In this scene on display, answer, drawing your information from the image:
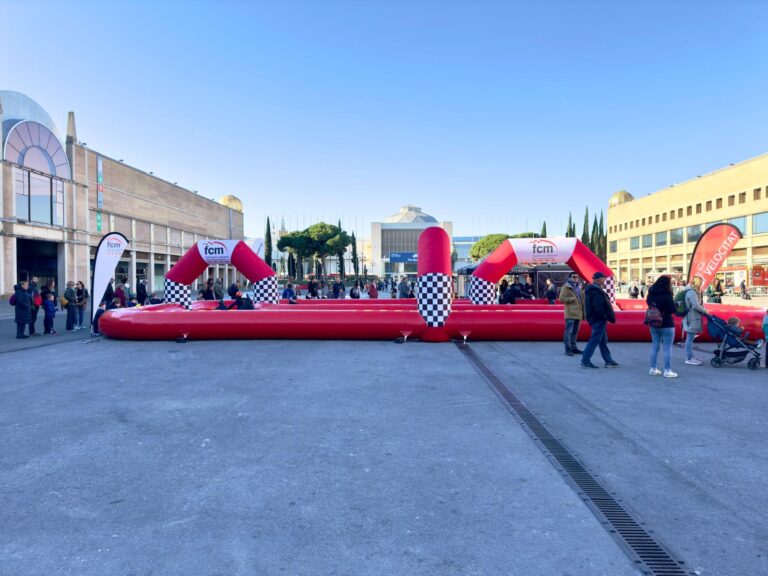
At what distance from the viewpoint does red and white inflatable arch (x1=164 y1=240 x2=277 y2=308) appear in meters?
15.2

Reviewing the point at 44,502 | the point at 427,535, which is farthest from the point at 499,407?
the point at 44,502

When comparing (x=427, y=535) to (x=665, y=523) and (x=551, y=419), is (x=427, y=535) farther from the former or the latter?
(x=551, y=419)

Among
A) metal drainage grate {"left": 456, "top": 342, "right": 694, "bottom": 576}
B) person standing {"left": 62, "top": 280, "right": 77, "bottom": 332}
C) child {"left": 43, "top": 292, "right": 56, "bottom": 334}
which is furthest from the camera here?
person standing {"left": 62, "top": 280, "right": 77, "bottom": 332}

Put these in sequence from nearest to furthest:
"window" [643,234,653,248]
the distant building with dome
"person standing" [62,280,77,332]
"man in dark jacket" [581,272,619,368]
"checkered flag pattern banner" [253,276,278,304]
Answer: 1. "man in dark jacket" [581,272,619,368]
2. "person standing" [62,280,77,332]
3. "checkered flag pattern banner" [253,276,278,304]
4. "window" [643,234,653,248]
5. the distant building with dome

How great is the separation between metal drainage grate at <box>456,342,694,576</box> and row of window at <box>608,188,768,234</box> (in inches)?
1958

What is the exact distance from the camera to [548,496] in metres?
3.26

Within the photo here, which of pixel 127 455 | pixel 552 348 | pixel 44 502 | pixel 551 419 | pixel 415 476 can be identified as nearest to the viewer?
pixel 44 502

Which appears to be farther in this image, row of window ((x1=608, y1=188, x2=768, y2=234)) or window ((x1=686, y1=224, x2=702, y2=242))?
window ((x1=686, y1=224, x2=702, y2=242))

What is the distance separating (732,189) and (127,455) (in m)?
55.3

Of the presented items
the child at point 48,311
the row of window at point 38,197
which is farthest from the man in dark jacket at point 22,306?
the row of window at point 38,197

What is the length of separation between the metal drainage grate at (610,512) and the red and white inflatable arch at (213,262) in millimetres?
12080

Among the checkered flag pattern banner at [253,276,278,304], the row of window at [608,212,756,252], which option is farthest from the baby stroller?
the row of window at [608,212,756,252]

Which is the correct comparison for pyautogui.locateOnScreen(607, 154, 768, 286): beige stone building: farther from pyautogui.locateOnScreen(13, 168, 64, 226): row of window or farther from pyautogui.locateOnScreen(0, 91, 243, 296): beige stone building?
pyautogui.locateOnScreen(13, 168, 64, 226): row of window

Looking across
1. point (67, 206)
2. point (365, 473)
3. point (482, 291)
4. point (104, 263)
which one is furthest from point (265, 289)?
point (67, 206)
